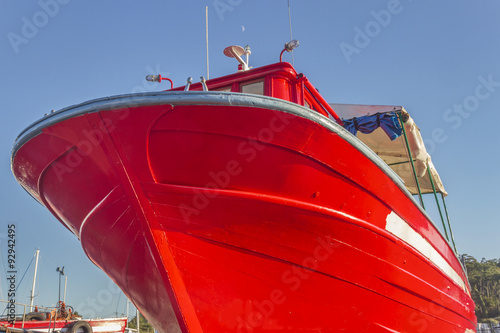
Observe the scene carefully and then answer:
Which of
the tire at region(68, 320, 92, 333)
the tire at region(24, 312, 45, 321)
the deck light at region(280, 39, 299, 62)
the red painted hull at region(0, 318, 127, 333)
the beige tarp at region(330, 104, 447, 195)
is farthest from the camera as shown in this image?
the tire at region(24, 312, 45, 321)

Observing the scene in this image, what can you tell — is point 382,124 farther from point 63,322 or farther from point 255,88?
point 63,322

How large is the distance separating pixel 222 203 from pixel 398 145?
6505mm

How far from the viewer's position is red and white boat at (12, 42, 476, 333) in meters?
3.43

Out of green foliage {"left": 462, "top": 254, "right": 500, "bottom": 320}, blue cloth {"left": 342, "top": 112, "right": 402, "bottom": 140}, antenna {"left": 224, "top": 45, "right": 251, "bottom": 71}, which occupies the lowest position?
green foliage {"left": 462, "top": 254, "right": 500, "bottom": 320}

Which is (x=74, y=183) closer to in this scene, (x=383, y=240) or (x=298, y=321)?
(x=298, y=321)

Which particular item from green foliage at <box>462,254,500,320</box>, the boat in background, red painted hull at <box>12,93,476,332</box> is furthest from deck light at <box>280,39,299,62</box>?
green foliage at <box>462,254,500,320</box>

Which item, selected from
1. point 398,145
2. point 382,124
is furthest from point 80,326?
point 382,124

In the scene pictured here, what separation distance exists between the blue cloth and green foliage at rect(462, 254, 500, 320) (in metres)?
36.5

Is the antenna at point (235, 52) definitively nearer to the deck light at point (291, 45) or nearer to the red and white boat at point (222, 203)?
the deck light at point (291, 45)

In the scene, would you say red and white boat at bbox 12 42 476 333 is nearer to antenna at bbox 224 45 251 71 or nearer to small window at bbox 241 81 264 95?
small window at bbox 241 81 264 95

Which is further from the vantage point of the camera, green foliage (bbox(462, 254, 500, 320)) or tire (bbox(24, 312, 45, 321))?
green foliage (bbox(462, 254, 500, 320))

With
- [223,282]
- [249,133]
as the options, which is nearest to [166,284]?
[223,282]

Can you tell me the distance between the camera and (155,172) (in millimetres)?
3545

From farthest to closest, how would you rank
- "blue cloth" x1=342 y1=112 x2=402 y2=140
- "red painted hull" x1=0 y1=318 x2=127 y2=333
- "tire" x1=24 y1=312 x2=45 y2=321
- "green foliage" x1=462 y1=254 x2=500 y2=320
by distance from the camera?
"green foliage" x1=462 y1=254 x2=500 y2=320
"tire" x1=24 y1=312 x2=45 y2=321
"red painted hull" x1=0 y1=318 x2=127 y2=333
"blue cloth" x1=342 y1=112 x2=402 y2=140
